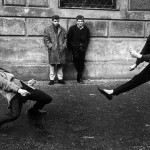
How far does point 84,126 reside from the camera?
18.5 ft

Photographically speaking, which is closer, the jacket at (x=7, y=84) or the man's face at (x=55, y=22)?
the jacket at (x=7, y=84)

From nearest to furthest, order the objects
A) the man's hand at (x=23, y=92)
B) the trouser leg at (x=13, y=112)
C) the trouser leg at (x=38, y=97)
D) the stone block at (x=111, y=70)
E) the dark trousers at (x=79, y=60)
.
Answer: the man's hand at (x=23, y=92) → the trouser leg at (x=13, y=112) → the trouser leg at (x=38, y=97) → the dark trousers at (x=79, y=60) → the stone block at (x=111, y=70)

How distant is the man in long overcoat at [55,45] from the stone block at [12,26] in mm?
682

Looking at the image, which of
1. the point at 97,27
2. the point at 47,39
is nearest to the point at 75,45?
the point at 47,39

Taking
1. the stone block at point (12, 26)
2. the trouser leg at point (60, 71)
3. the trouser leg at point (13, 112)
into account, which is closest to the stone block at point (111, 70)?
the trouser leg at point (60, 71)

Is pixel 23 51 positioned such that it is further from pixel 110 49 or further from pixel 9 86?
pixel 9 86

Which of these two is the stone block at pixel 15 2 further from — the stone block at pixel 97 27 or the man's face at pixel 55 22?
the stone block at pixel 97 27

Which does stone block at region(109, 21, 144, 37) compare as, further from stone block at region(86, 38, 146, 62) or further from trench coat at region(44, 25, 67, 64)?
trench coat at region(44, 25, 67, 64)

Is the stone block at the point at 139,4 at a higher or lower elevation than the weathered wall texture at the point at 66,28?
higher

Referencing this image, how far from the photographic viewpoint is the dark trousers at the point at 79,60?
31.1 ft

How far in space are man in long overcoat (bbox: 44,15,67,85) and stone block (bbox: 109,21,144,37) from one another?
1.40 metres

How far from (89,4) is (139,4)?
1.35 m

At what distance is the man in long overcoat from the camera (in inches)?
367

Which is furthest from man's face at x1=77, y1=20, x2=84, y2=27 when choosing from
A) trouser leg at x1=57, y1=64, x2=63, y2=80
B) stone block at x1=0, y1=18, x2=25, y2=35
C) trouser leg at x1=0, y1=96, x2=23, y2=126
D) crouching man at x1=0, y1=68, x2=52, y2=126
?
trouser leg at x1=0, y1=96, x2=23, y2=126
